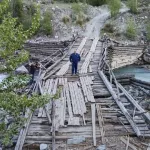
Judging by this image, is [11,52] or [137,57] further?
[137,57]

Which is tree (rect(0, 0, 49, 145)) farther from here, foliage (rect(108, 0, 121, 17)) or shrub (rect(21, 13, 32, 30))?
foliage (rect(108, 0, 121, 17))

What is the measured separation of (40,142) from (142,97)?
8712 mm

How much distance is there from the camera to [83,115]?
14133 millimetres

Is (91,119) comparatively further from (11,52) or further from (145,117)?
(11,52)

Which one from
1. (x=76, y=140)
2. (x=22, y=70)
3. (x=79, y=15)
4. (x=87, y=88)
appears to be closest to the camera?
(x=76, y=140)

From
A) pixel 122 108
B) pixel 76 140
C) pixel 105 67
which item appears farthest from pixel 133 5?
pixel 76 140

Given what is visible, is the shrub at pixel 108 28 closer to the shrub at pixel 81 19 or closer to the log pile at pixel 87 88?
the shrub at pixel 81 19

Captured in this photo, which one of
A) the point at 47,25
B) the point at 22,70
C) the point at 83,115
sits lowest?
the point at 22,70

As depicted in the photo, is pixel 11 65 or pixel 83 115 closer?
pixel 11 65

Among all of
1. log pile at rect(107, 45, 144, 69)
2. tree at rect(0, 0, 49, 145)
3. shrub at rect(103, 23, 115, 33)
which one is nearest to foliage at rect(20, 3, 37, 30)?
shrub at rect(103, 23, 115, 33)

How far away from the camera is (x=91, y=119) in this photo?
13.8 meters

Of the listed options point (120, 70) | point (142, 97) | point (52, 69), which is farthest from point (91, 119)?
point (120, 70)

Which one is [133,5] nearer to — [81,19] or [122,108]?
[81,19]

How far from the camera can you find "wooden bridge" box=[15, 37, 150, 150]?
12.5 metres
